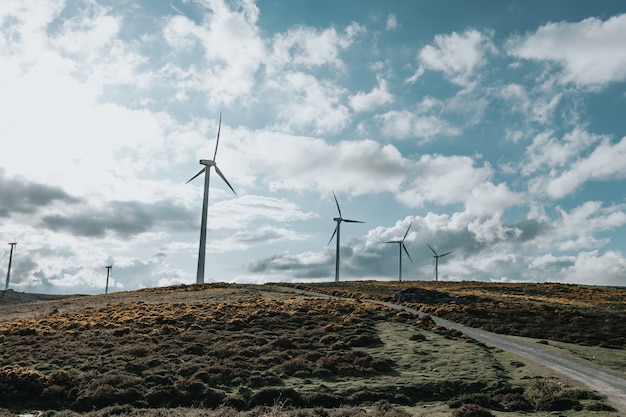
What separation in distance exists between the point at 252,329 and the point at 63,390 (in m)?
19.9

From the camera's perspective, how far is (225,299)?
7350 cm

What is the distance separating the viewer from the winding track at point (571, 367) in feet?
82.4

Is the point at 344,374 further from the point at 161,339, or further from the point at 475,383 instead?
the point at 161,339

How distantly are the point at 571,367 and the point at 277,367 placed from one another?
19.3 metres

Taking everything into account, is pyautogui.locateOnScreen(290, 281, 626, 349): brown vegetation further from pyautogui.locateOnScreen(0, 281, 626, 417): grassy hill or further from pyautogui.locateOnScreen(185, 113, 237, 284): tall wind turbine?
pyautogui.locateOnScreen(185, 113, 237, 284): tall wind turbine

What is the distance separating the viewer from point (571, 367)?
104 feet

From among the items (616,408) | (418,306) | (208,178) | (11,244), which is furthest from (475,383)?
(11,244)

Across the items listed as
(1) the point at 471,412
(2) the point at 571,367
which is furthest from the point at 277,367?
(2) the point at 571,367

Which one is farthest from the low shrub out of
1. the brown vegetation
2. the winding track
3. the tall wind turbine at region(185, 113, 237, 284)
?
the tall wind turbine at region(185, 113, 237, 284)

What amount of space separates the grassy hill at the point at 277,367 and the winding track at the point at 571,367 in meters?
1.25

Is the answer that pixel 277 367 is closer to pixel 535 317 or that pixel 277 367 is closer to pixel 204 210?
pixel 535 317

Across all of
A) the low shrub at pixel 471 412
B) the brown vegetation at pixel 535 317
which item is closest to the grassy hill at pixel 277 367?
the low shrub at pixel 471 412

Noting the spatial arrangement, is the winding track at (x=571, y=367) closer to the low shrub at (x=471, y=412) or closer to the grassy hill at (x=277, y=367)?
the grassy hill at (x=277, y=367)

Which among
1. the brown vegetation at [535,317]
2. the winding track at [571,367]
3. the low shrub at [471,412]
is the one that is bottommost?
the low shrub at [471,412]
